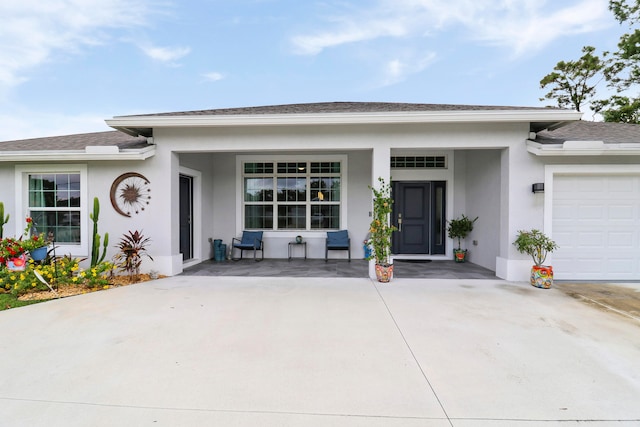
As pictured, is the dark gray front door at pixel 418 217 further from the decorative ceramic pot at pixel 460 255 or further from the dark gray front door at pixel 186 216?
the dark gray front door at pixel 186 216

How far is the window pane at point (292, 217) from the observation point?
7.62 m

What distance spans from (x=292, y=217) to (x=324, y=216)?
85cm

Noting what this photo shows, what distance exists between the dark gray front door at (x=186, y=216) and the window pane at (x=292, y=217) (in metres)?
2.18

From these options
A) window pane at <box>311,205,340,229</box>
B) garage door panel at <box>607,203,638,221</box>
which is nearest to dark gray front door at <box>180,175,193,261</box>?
window pane at <box>311,205,340,229</box>

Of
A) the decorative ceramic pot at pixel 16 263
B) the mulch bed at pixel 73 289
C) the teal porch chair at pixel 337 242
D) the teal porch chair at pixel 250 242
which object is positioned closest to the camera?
the mulch bed at pixel 73 289

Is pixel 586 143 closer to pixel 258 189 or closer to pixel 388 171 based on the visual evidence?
pixel 388 171

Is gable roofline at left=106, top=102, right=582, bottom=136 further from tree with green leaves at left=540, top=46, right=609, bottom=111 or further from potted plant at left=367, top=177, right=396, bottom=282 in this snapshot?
tree with green leaves at left=540, top=46, right=609, bottom=111

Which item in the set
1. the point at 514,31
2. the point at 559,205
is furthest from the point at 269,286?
the point at 514,31

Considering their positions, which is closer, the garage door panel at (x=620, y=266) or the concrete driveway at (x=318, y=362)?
the concrete driveway at (x=318, y=362)

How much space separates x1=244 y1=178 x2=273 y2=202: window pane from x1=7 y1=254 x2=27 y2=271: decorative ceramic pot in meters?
4.30

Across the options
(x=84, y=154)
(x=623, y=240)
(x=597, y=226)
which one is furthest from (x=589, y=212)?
(x=84, y=154)

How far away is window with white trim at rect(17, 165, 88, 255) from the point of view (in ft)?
18.9

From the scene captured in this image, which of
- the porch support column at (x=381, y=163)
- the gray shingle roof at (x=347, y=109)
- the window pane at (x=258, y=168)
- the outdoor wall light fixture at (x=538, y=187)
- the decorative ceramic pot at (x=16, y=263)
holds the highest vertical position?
the gray shingle roof at (x=347, y=109)

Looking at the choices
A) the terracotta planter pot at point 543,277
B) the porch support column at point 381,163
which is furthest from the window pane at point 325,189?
the terracotta planter pot at point 543,277
